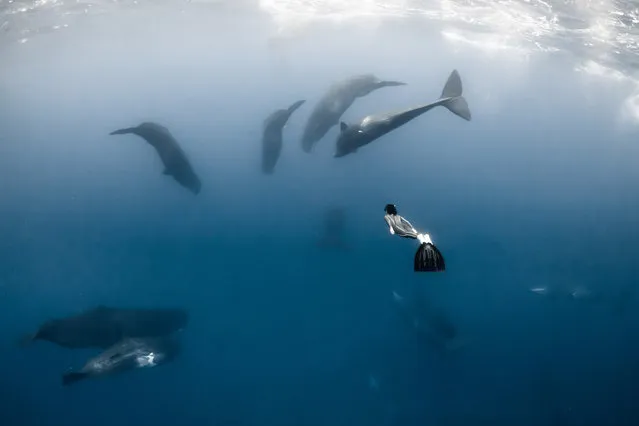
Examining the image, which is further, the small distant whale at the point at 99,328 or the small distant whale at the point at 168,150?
the small distant whale at the point at 168,150

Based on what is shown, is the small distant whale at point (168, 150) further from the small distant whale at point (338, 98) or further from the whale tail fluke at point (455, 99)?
the whale tail fluke at point (455, 99)

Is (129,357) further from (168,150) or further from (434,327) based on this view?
(434,327)

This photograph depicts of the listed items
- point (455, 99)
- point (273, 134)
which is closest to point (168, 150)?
point (273, 134)

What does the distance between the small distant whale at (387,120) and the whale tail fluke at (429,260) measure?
8273mm

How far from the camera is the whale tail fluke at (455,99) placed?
13.6 meters

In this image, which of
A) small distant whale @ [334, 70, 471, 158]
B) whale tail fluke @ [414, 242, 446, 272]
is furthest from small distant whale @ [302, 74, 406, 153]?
whale tail fluke @ [414, 242, 446, 272]

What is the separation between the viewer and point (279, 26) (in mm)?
40156

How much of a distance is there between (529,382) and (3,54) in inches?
1826

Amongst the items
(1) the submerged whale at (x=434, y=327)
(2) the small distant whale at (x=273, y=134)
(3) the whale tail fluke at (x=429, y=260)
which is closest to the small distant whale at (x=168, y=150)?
(2) the small distant whale at (x=273, y=134)

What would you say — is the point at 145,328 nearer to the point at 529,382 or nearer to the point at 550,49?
the point at 529,382

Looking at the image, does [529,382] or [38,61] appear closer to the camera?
[529,382]

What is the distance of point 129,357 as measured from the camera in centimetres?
1589

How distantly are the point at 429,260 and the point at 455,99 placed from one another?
9547 millimetres

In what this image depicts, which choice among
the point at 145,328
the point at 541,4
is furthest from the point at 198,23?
the point at 145,328
